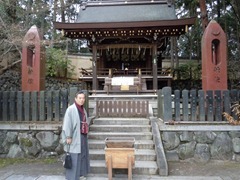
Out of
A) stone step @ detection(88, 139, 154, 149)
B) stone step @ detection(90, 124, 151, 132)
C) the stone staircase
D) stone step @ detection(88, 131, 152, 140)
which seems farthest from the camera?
stone step @ detection(90, 124, 151, 132)

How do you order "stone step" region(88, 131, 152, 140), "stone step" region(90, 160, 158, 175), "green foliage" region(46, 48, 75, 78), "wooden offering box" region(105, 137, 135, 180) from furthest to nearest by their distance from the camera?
"green foliage" region(46, 48, 75, 78), "stone step" region(88, 131, 152, 140), "stone step" region(90, 160, 158, 175), "wooden offering box" region(105, 137, 135, 180)

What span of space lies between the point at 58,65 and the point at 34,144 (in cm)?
1244

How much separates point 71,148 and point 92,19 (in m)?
12.2

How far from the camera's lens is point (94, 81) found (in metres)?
13.9

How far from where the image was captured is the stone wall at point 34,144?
256 inches

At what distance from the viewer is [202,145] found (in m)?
6.29

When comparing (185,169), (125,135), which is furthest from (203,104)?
(125,135)

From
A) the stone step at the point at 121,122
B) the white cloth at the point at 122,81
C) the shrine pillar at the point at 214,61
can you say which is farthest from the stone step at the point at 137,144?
the white cloth at the point at 122,81

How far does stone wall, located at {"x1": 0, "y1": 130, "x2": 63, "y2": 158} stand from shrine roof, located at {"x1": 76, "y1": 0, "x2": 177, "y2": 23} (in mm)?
9637

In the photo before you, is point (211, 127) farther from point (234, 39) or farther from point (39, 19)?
point (39, 19)

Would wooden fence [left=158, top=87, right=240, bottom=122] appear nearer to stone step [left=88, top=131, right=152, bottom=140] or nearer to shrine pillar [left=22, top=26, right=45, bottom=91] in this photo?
stone step [left=88, top=131, right=152, bottom=140]

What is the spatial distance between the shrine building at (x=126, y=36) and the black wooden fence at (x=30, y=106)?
6.05 meters

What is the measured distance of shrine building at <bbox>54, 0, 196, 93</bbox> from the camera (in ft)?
41.7

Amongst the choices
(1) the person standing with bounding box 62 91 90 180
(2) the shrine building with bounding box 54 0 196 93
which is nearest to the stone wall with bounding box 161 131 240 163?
(1) the person standing with bounding box 62 91 90 180
